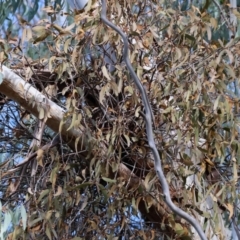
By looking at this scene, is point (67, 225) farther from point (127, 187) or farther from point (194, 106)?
point (194, 106)

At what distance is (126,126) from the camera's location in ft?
4.28

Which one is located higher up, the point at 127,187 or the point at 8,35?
the point at 8,35

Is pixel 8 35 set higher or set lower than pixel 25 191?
higher

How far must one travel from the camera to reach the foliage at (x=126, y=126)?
4.18 feet

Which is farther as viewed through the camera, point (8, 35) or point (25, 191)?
point (25, 191)

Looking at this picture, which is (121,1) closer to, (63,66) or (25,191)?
(63,66)

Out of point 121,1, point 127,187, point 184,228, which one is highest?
point 121,1

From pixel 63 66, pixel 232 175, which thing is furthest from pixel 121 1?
pixel 232 175

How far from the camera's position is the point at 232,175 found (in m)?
1.41

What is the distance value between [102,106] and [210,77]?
27 centimetres

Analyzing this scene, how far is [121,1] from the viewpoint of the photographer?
135 cm

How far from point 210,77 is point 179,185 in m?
0.27

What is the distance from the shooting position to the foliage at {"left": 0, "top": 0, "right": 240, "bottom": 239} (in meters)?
1.27

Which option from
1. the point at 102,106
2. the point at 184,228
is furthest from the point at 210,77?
the point at 184,228
